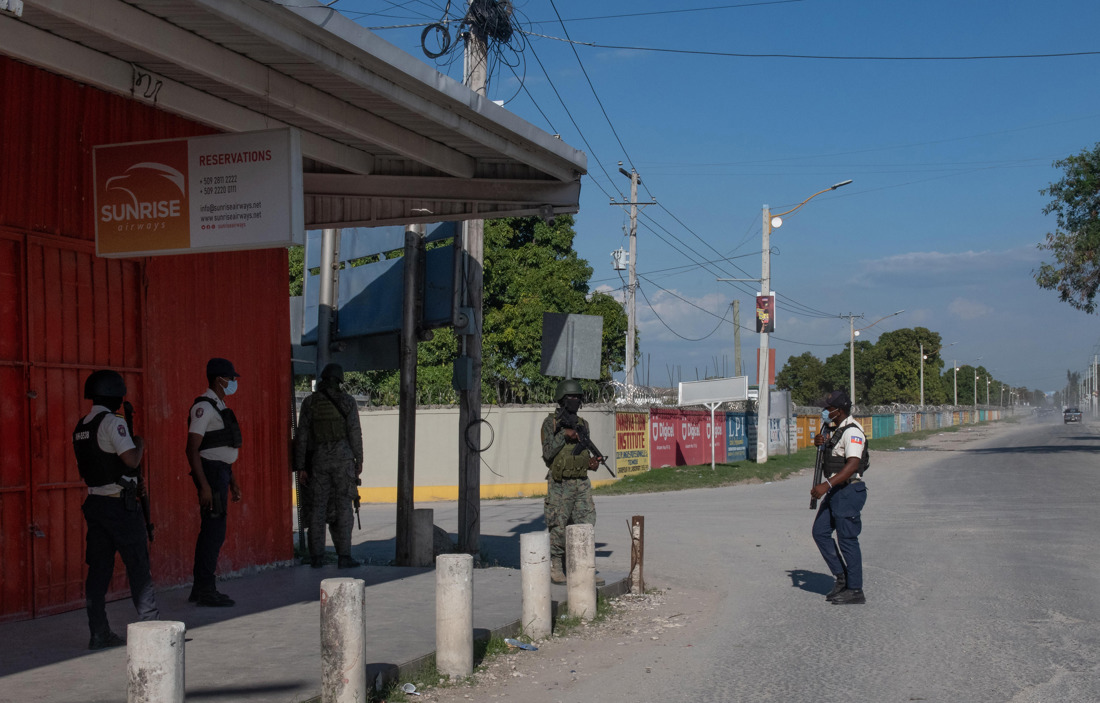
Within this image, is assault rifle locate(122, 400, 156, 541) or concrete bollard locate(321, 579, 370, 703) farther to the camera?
assault rifle locate(122, 400, 156, 541)

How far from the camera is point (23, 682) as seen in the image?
512 cm

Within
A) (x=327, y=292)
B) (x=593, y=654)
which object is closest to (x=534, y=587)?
(x=593, y=654)

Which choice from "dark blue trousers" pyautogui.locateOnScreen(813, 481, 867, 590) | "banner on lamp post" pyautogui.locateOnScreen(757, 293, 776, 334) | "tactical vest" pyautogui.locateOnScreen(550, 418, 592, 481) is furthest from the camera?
"banner on lamp post" pyautogui.locateOnScreen(757, 293, 776, 334)

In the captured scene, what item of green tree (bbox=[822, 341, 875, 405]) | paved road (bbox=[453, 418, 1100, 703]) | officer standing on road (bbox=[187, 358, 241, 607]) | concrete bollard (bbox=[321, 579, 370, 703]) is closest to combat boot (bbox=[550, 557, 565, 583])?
paved road (bbox=[453, 418, 1100, 703])

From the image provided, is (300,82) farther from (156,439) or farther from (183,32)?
(156,439)

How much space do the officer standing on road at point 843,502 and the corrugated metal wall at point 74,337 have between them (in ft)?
17.0

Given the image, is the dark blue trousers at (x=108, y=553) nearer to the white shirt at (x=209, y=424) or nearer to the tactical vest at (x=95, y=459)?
the tactical vest at (x=95, y=459)

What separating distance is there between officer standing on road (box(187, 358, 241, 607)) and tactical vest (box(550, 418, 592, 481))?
2.91 metres

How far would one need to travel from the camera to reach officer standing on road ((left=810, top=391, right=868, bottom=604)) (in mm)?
8250

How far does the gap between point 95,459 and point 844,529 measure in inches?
226

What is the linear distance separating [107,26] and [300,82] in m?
1.93

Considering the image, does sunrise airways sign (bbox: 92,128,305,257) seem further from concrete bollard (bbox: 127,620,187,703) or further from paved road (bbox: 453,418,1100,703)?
paved road (bbox: 453,418,1100,703)

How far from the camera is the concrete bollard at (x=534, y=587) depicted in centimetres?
698

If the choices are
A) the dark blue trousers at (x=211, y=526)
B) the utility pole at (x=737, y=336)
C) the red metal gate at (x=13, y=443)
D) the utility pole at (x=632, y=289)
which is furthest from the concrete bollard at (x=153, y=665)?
the utility pole at (x=737, y=336)
